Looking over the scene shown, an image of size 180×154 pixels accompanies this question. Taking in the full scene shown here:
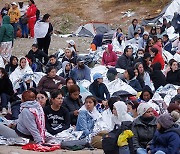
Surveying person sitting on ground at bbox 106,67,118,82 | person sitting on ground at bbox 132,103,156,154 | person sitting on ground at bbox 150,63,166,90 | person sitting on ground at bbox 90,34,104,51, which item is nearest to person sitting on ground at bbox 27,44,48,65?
person sitting on ground at bbox 106,67,118,82

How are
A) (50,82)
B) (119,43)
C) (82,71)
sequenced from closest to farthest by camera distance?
(50,82)
(82,71)
(119,43)

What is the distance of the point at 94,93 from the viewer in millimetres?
12172

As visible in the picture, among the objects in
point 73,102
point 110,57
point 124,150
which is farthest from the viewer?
point 110,57

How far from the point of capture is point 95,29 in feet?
67.7

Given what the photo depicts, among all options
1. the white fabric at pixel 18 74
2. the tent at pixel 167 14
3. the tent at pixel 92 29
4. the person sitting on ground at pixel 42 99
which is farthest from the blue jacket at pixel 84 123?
the tent at pixel 167 14

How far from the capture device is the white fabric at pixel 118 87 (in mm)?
12320

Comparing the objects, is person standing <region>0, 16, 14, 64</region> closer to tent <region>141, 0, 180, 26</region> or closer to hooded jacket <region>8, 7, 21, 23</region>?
hooded jacket <region>8, 7, 21, 23</region>

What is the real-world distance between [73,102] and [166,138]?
9.69 feet

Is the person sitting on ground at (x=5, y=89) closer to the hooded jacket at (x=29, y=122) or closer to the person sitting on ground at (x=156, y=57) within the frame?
the hooded jacket at (x=29, y=122)

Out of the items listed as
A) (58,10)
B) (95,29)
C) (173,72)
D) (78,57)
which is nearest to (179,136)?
(173,72)

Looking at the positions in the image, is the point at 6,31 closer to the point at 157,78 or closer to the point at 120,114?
the point at 157,78

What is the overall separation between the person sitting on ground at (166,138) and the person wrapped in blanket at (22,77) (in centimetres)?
520

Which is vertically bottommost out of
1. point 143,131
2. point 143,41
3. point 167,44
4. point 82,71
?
point 167,44

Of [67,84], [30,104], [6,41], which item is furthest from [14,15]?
[30,104]
